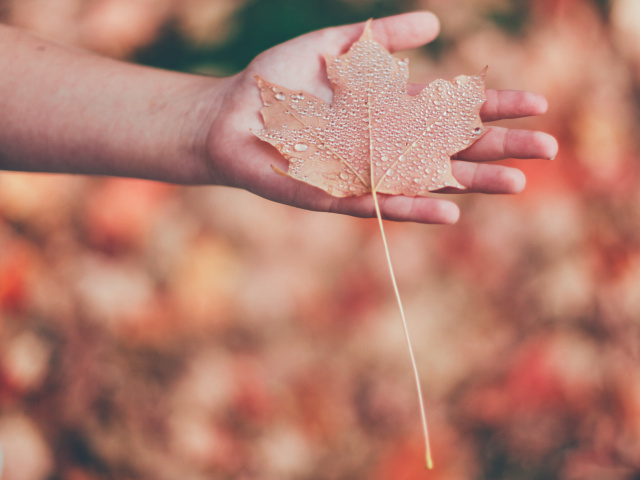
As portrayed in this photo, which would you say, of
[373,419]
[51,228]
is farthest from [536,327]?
[51,228]

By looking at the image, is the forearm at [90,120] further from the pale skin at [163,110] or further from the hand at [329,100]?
the hand at [329,100]

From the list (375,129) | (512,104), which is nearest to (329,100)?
(375,129)

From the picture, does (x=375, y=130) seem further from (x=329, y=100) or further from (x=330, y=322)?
→ (x=330, y=322)

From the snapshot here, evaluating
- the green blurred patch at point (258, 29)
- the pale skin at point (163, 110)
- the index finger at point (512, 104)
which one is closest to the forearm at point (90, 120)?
the pale skin at point (163, 110)

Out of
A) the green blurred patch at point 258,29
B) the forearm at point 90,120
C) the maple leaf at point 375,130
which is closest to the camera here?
the maple leaf at point 375,130

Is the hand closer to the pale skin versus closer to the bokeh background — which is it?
the pale skin

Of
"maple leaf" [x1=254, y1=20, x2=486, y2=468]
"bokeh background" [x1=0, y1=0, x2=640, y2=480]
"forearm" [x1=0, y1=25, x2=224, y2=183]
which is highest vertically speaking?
"maple leaf" [x1=254, y1=20, x2=486, y2=468]

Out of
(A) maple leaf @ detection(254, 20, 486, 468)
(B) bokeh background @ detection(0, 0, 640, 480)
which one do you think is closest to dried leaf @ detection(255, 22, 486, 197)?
(A) maple leaf @ detection(254, 20, 486, 468)

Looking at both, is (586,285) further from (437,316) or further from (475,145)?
(475,145)
